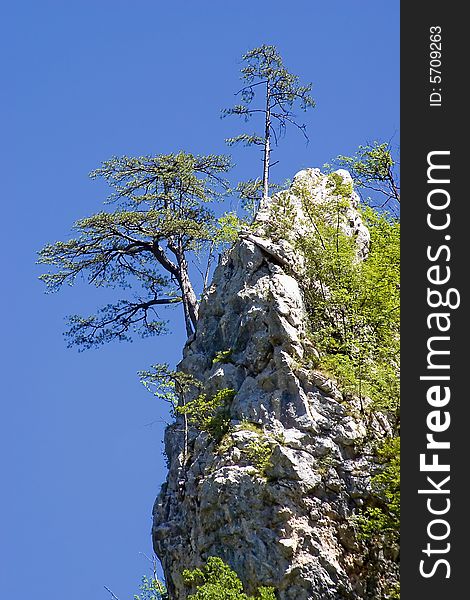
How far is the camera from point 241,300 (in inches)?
963

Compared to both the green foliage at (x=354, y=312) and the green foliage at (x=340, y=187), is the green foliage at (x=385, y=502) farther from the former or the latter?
the green foliage at (x=340, y=187)

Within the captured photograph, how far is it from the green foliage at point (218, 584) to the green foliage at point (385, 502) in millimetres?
Result: 2312

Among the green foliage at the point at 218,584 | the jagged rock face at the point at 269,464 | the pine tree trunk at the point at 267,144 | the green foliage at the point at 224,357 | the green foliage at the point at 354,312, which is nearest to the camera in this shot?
the green foliage at the point at 218,584

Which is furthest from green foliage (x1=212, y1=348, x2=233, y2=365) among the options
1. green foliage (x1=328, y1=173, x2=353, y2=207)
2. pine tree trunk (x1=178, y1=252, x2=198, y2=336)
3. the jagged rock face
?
green foliage (x1=328, y1=173, x2=353, y2=207)

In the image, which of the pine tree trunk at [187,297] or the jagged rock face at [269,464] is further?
the pine tree trunk at [187,297]

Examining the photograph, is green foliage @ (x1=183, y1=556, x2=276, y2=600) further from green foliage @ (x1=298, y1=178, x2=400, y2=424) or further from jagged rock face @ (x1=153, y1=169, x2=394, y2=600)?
green foliage @ (x1=298, y1=178, x2=400, y2=424)

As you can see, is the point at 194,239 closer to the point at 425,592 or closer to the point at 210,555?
the point at 210,555

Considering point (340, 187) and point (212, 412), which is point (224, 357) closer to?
point (212, 412)

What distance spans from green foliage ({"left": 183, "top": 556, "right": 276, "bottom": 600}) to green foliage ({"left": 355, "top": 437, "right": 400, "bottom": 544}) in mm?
2312

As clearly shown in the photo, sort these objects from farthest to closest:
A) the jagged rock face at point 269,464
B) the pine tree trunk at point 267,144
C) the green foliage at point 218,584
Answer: the pine tree trunk at point 267,144
the jagged rock face at point 269,464
the green foliage at point 218,584

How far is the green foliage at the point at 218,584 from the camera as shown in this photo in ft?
64.1

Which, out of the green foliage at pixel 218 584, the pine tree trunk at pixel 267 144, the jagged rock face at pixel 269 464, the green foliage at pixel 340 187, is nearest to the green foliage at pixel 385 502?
the jagged rock face at pixel 269 464

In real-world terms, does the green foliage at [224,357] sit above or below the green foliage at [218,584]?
above

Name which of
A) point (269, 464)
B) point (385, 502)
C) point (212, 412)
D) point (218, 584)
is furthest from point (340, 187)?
point (218, 584)
